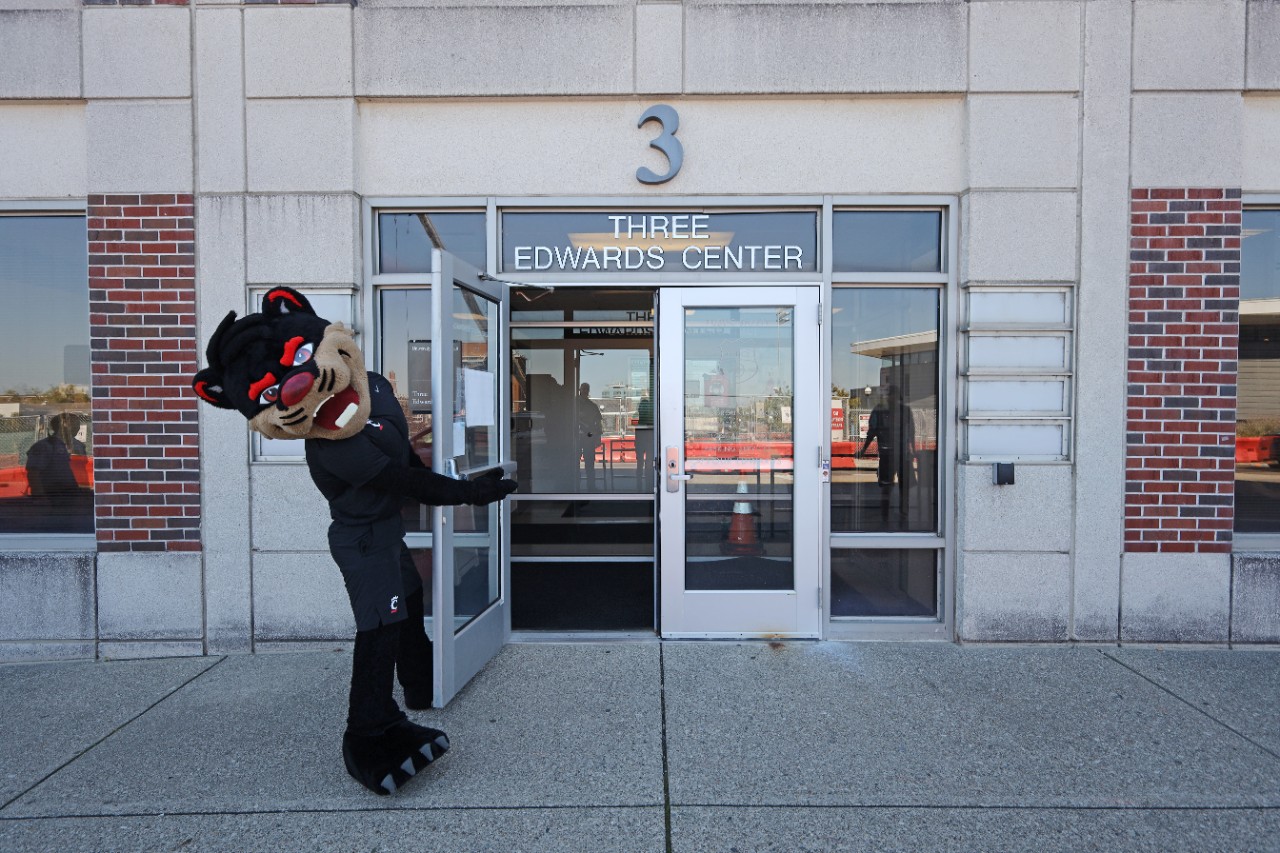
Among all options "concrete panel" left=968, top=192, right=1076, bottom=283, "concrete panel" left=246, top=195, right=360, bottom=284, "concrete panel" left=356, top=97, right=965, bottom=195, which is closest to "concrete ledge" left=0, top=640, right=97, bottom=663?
"concrete panel" left=246, top=195, right=360, bottom=284

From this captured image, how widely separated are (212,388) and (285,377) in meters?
0.42

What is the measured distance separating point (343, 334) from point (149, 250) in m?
2.74

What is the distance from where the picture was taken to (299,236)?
4.95 m

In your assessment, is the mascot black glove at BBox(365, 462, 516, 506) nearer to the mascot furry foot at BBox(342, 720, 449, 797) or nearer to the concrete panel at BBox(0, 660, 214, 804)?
the mascot furry foot at BBox(342, 720, 449, 797)

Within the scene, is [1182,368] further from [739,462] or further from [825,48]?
[825,48]

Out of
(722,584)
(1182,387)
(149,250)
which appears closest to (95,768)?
(149,250)

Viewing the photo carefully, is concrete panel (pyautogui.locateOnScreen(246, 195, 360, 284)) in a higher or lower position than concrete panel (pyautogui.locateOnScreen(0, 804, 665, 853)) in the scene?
higher

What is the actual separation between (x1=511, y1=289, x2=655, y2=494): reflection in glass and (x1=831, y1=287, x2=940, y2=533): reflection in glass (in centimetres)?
283

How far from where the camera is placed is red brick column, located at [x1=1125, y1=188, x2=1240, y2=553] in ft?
16.0

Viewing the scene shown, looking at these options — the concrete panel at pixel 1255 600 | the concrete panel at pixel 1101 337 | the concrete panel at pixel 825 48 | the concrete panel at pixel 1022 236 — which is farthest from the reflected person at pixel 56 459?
the concrete panel at pixel 1255 600

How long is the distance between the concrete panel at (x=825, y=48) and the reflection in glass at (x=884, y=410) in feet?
4.56

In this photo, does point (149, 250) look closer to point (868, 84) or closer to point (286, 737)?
point (286, 737)

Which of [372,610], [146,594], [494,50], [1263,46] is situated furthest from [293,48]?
Result: [1263,46]

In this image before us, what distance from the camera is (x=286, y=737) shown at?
375 cm
